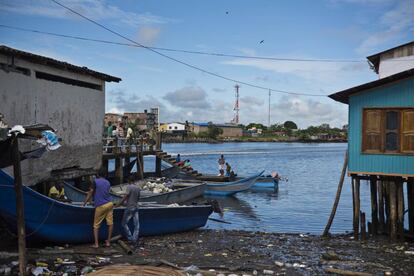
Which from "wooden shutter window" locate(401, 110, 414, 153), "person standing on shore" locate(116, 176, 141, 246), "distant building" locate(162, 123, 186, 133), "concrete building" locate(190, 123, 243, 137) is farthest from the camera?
"concrete building" locate(190, 123, 243, 137)

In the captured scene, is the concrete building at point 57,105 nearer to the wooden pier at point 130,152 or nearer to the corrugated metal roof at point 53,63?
the corrugated metal roof at point 53,63

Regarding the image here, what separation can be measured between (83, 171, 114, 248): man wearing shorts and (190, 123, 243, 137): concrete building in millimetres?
132969

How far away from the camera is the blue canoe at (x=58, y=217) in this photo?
1126cm

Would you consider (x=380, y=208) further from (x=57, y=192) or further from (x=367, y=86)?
(x=57, y=192)

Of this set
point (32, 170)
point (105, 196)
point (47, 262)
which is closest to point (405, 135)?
point (105, 196)

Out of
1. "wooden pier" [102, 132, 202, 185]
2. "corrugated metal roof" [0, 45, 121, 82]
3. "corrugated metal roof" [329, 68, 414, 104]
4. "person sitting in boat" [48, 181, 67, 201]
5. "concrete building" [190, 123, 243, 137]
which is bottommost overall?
"person sitting in boat" [48, 181, 67, 201]

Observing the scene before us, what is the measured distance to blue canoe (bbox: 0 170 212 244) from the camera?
11.3m

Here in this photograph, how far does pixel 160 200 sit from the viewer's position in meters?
21.5

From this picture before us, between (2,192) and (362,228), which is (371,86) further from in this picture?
(2,192)

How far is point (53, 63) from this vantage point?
53.2 feet

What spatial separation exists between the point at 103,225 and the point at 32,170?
3892 millimetres

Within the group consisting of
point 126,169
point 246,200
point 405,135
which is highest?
point 405,135

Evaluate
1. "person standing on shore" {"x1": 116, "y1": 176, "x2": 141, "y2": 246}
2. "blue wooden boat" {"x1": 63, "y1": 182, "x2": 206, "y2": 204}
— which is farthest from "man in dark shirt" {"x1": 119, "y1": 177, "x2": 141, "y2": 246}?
"blue wooden boat" {"x1": 63, "y1": 182, "x2": 206, "y2": 204}

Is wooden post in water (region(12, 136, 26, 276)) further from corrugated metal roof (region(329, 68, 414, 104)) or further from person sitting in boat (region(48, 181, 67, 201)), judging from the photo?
corrugated metal roof (region(329, 68, 414, 104))
